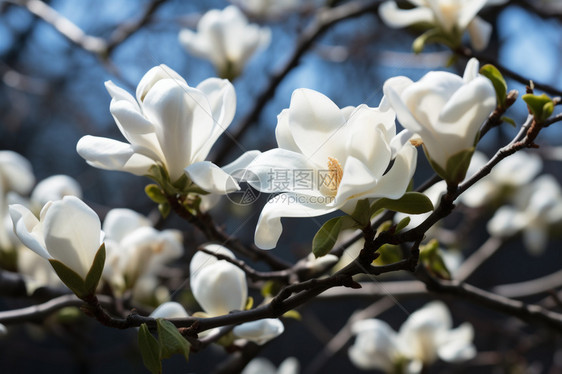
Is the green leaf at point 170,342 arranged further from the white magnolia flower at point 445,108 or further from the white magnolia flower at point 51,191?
the white magnolia flower at point 51,191

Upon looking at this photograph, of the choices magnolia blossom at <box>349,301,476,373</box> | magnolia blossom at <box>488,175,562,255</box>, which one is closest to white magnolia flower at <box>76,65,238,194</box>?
magnolia blossom at <box>349,301,476,373</box>

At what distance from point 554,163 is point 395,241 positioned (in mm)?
2209

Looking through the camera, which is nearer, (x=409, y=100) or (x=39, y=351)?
(x=409, y=100)

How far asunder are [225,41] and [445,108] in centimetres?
83

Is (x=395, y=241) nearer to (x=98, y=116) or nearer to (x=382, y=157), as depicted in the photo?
(x=382, y=157)

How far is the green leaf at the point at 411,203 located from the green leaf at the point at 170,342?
0.19 meters

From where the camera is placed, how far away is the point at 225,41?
3.67 feet

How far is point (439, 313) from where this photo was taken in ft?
3.25

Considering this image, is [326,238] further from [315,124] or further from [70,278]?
[70,278]

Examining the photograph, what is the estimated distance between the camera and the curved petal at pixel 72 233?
439 millimetres

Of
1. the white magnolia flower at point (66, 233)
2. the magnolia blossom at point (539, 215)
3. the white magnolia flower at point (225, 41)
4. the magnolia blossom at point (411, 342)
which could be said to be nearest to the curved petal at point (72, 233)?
the white magnolia flower at point (66, 233)

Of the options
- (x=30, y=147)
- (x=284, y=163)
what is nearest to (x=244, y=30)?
(x=284, y=163)

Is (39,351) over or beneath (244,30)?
beneath

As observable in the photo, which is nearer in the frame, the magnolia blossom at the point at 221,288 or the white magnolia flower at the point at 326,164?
the white magnolia flower at the point at 326,164
